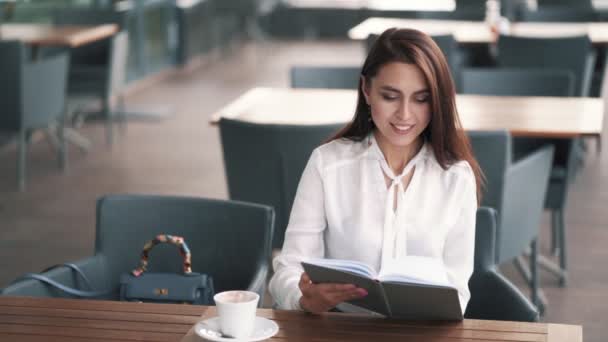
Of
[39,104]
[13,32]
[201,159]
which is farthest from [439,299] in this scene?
[13,32]

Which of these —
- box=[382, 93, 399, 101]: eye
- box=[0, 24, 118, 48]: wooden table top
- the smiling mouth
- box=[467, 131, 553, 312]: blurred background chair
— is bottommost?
box=[467, 131, 553, 312]: blurred background chair

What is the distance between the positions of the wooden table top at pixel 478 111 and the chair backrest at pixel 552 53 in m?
1.01

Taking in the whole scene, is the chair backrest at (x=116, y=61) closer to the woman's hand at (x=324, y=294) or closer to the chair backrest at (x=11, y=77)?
the chair backrest at (x=11, y=77)

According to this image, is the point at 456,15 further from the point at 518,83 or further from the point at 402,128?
the point at 402,128

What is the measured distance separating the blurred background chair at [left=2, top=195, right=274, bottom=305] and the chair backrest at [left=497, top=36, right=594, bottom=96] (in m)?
3.26

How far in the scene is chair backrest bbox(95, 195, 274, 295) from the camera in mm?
2564

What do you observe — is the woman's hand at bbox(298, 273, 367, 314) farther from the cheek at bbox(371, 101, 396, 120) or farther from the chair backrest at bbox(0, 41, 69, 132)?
the chair backrest at bbox(0, 41, 69, 132)

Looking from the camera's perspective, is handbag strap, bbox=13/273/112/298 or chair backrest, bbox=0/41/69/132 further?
chair backrest, bbox=0/41/69/132

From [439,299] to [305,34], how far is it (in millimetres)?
11913

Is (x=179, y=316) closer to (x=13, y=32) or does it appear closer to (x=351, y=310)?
(x=351, y=310)

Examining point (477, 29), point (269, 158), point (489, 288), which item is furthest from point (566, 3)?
point (489, 288)

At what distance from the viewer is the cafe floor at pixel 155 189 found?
4.41 meters

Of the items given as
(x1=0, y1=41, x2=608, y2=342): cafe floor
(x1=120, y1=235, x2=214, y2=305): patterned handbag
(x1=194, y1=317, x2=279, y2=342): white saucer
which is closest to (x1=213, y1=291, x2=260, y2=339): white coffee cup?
(x1=194, y1=317, x2=279, y2=342): white saucer

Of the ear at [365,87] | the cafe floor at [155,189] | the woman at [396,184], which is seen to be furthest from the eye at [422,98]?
the cafe floor at [155,189]
